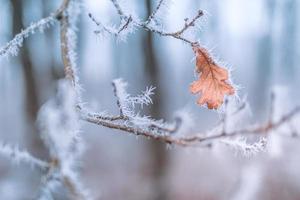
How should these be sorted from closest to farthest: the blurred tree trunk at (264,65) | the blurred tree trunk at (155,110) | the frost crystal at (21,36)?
the frost crystal at (21,36) < the blurred tree trunk at (155,110) < the blurred tree trunk at (264,65)

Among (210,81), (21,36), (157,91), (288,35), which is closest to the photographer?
(21,36)

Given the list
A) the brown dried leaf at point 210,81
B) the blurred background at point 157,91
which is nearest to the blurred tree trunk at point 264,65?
the blurred background at point 157,91

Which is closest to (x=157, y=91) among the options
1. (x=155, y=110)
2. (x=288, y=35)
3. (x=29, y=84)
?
(x=155, y=110)

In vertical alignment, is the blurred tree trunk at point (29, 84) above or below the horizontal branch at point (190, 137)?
above

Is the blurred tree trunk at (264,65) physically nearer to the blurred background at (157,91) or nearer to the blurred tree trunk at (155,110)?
the blurred background at (157,91)

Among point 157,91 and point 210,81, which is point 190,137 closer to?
point 210,81

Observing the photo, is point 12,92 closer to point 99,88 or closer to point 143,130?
point 99,88

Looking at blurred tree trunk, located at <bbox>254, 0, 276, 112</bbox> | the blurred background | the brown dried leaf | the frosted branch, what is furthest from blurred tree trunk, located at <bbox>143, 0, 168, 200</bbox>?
blurred tree trunk, located at <bbox>254, 0, 276, 112</bbox>
